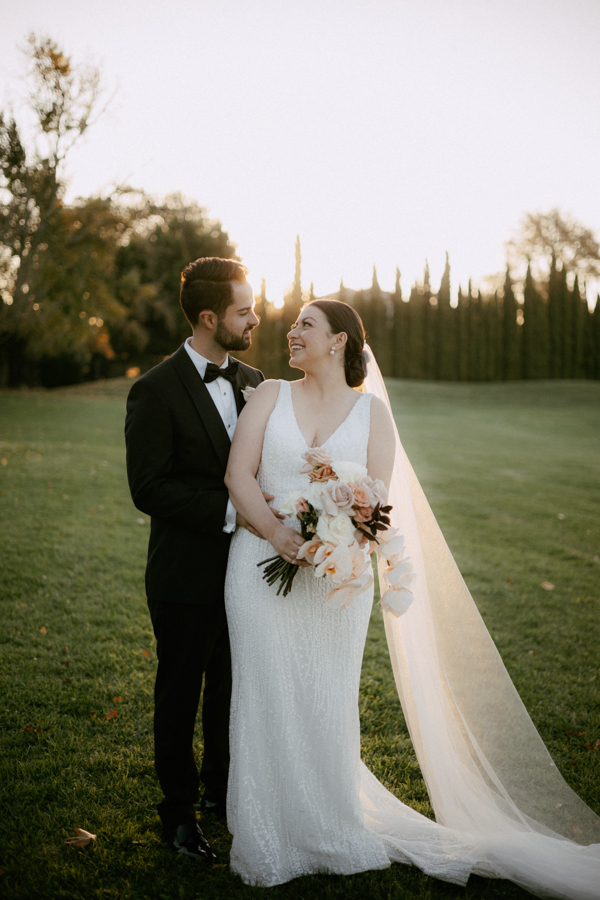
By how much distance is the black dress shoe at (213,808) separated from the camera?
323 centimetres

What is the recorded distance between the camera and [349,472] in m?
2.38

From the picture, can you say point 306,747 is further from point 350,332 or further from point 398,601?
point 350,332

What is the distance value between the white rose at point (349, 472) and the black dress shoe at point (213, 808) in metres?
2.09

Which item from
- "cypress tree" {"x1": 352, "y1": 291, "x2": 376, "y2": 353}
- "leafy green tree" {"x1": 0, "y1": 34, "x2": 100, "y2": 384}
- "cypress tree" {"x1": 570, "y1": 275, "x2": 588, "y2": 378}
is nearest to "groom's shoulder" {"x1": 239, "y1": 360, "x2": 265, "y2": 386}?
"leafy green tree" {"x1": 0, "y1": 34, "x2": 100, "y2": 384}

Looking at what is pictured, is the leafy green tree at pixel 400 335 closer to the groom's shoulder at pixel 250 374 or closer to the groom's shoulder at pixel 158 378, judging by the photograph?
the groom's shoulder at pixel 250 374

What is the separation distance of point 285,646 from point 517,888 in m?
1.48

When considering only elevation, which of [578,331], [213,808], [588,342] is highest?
[578,331]

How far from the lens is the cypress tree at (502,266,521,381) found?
1554 inches

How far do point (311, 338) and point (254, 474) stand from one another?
68 cm

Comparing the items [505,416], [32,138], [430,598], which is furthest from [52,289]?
[430,598]

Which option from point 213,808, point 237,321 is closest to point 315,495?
point 237,321

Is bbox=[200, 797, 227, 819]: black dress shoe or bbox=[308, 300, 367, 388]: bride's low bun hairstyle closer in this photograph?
bbox=[308, 300, 367, 388]: bride's low bun hairstyle

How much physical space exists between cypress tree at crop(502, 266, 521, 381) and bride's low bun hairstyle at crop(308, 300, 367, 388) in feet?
131

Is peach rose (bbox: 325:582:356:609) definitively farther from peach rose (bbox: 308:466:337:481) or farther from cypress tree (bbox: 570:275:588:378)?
cypress tree (bbox: 570:275:588:378)
